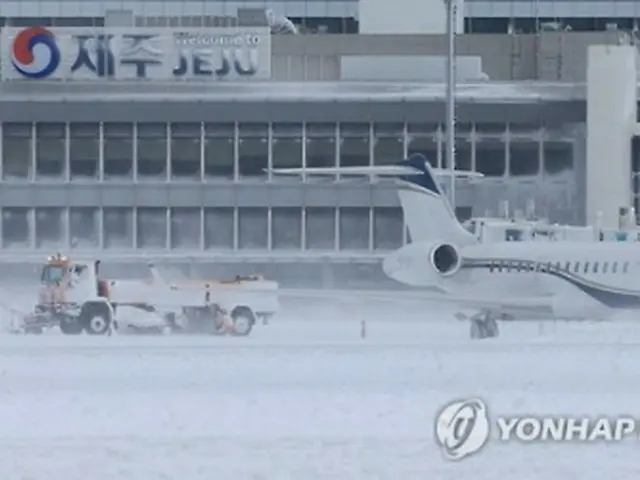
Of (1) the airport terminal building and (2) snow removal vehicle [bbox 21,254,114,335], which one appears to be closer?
(2) snow removal vehicle [bbox 21,254,114,335]

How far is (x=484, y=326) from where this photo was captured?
36.9 meters

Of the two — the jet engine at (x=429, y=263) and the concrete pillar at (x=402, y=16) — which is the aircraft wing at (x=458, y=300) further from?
the concrete pillar at (x=402, y=16)

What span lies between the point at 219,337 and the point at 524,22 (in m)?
37.7

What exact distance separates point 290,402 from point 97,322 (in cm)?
1696

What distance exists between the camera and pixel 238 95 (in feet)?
166

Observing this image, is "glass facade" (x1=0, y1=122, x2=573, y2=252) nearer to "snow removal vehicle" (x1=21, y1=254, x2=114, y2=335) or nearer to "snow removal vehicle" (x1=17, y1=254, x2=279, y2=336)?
"snow removal vehicle" (x1=21, y1=254, x2=114, y2=335)

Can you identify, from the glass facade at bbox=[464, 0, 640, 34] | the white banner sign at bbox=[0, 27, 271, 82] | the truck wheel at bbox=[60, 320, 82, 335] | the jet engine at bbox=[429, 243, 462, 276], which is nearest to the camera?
the truck wheel at bbox=[60, 320, 82, 335]

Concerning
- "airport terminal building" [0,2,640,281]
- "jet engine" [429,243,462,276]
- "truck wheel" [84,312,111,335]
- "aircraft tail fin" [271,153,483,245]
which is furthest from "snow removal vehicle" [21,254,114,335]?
"airport terminal building" [0,2,640,281]

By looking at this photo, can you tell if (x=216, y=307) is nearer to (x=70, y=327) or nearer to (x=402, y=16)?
(x=70, y=327)

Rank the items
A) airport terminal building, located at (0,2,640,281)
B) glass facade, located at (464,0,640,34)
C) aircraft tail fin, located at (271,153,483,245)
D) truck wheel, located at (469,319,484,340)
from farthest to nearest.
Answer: glass facade, located at (464,0,640,34)
airport terminal building, located at (0,2,640,281)
aircraft tail fin, located at (271,153,483,245)
truck wheel, located at (469,319,484,340)

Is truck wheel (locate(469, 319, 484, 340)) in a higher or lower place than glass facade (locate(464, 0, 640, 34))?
lower

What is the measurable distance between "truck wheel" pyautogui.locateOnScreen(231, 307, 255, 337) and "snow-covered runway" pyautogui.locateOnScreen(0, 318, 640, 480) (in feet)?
8.96

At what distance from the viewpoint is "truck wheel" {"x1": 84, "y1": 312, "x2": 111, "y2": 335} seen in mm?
38688

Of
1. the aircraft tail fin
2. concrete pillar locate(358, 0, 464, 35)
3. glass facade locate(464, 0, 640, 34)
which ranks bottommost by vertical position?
the aircraft tail fin
